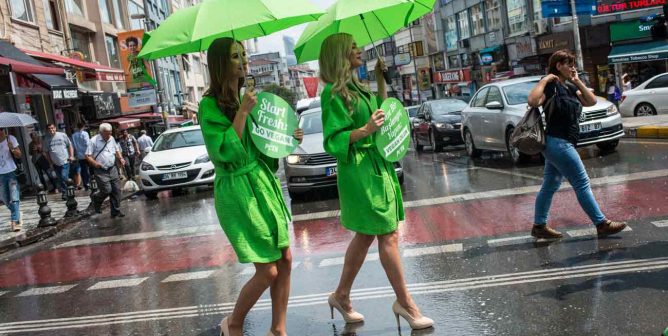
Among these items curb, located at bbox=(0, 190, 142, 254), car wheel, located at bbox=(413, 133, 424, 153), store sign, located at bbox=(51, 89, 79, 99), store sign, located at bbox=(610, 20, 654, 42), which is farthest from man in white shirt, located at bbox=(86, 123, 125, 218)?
store sign, located at bbox=(610, 20, 654, 42)

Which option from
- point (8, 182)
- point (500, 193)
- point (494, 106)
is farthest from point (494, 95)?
point (8, 182)

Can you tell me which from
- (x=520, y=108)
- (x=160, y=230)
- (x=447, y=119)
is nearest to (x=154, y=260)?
(x=160, y=230)

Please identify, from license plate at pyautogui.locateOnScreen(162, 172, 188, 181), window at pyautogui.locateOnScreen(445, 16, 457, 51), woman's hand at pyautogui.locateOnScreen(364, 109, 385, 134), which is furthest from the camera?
window at pyautogui.locateOnScreen(445, 16, 457, 51)

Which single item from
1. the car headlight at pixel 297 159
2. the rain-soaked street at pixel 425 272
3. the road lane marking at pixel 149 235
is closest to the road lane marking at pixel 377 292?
the rain-soaked street at pixel 425 272

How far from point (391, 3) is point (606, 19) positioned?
30.7m

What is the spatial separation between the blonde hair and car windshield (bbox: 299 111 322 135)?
8.48m

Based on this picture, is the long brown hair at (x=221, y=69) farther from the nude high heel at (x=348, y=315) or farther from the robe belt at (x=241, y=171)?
the nude high heel at (x=348, y=315)

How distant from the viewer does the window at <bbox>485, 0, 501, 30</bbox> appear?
1700 inches

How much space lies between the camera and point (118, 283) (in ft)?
22.8

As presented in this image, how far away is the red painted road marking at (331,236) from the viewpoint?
738 cm

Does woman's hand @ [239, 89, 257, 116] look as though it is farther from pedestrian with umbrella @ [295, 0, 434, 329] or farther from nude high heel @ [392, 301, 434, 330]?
nude high heel @ [392, 301, 434, 330]

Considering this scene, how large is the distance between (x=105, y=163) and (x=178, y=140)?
13.8 ft

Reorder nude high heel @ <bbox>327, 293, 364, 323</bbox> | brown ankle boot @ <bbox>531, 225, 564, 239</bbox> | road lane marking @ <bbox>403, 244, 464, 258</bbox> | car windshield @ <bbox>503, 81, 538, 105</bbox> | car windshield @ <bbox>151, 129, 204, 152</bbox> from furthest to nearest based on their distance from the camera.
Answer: car windshield @ <bbox>151, 129, 204, 152</bbox> → car windshield @ <bbox>503, 81, 538, 105</bbox> → road lane marking @ <bbox>403, 244, 464, 258</bbox> → brown ankle boot @ <bbox>531, 225, 564, 239</bbox> → nude high heel @ <bbox>327, 293, 364, 323</bbox>

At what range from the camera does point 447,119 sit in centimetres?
1883
